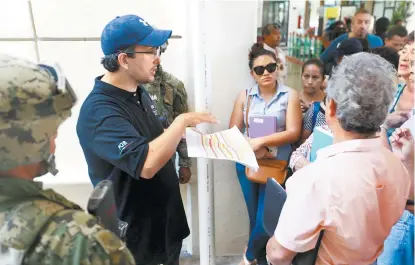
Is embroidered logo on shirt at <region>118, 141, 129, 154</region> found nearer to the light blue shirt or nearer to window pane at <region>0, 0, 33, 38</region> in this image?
window pane at <region>0, 0, 33, 38</region>

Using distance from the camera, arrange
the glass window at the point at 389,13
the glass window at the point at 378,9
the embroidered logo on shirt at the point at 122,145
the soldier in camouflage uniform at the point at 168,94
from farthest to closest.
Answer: the glass window at the point at 378,9 < the glass window at the point at 389,13 < the soldier in camouflage uniform at the point at 168,94 < the embroidered logo on shirt at the point at 122,145

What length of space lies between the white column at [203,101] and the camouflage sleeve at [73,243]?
3.20 feet

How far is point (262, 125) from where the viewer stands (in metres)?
1.79

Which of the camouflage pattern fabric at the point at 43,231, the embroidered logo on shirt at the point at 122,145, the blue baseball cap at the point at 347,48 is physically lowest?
the embroidered logo on shirt at the point at 122,145

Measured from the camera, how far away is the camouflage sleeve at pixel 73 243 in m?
0.54

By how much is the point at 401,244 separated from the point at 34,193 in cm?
127

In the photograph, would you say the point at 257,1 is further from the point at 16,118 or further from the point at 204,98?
the point at 16,118

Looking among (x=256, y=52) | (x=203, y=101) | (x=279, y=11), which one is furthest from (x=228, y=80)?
(x=279, y=11)

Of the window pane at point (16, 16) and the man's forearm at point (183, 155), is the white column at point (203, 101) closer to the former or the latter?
the man's forearm at point (183, 155)

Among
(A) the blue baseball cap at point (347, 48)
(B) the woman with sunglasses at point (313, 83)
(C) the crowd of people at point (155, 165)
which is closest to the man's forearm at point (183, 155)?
(C) the crowd of people at point (155, 165)

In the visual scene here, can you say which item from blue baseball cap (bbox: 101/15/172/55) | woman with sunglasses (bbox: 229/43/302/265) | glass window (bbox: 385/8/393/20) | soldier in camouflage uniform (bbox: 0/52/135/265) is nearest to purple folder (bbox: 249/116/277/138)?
woman with sunglasses (bbox: 229/43/302/265)

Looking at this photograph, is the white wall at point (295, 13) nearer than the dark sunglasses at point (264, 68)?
No

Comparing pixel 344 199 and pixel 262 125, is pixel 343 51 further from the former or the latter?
pixel 344 199

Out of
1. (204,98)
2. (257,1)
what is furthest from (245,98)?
(257,1)
